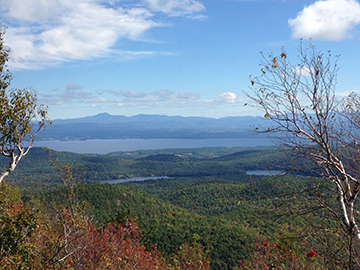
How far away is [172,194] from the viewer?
7225 centimetres

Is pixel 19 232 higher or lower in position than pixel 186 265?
higher

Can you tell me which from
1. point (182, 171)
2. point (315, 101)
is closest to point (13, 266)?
point (315, 101)

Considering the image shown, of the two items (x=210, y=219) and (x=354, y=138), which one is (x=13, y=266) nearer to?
(x=354, y=138)

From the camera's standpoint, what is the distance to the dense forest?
6.53 meters

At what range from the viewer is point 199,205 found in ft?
202

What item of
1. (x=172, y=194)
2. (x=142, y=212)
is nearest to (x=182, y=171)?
(x=172, y=194)

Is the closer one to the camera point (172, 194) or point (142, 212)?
point (142, 212)

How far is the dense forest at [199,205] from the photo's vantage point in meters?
6.53

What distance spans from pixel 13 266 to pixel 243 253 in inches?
925

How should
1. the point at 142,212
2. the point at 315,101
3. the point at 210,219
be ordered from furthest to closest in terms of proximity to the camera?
the point at 142,212
the point at 210,219
the point at 315,101

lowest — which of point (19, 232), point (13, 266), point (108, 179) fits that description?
point (108, 179)

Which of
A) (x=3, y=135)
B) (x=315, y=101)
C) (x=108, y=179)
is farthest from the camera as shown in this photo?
(x=108, y=179)

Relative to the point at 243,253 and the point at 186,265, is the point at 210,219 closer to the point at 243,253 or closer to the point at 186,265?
the point at 243,253

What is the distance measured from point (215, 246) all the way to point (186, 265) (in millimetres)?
18294
